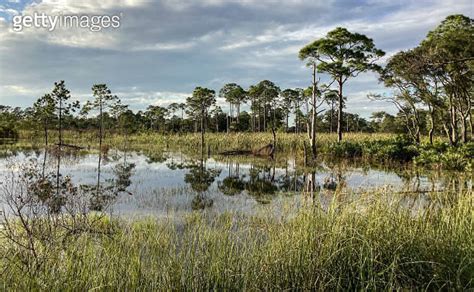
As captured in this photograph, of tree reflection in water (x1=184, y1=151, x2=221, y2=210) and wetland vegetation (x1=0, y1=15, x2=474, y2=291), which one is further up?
wetland vegetation (x1=0, y1=15, x2=474, y2=291)

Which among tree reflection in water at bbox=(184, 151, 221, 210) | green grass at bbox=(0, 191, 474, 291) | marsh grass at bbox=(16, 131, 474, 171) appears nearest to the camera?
green grass at bbox=(0, 191, 474, 291)

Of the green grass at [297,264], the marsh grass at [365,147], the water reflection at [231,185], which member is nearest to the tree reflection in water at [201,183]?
the water reflection at [231,185]

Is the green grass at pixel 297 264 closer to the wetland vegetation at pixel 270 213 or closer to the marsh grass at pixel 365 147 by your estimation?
the wetland vegetation at pixel 270 213

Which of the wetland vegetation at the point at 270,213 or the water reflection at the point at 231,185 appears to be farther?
the water reflection at the point at 231,185

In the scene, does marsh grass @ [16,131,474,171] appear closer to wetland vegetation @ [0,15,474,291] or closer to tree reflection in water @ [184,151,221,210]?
wetland vegetation @ [0,15,474,291]

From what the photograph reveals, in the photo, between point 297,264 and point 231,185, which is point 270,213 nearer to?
point 297,264

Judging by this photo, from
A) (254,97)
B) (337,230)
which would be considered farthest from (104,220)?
(254,97)

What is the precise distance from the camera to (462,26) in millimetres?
17922

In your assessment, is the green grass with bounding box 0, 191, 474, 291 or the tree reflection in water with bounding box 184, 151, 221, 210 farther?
the tree reflection in water with bounding box 184, 151, 221, 210

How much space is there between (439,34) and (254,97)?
92.0 feet

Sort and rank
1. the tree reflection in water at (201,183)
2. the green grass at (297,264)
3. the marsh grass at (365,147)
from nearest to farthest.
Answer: the green grass at (297,264) < the tree reflection in water at (201,183) < the marsh grass at (365,147)

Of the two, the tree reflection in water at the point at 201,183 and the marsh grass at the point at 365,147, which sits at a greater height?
the marsh grass at the point at 365,147

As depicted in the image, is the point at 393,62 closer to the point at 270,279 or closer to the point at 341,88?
the point at 341,88

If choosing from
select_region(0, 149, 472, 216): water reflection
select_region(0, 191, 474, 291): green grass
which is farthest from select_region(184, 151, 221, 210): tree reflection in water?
select_region(0, 191, 474, 291): green grass
